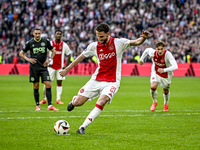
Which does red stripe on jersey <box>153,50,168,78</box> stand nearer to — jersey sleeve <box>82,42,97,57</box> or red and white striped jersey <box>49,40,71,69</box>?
jersey sleeve <box>82,42,97,57</box>

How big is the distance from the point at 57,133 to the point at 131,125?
1.86 meters

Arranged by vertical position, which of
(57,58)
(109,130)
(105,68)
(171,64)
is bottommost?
(109,130)

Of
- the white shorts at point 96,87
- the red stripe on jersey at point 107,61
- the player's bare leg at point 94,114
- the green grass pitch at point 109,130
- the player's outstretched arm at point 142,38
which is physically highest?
the player's outstretched arm at point 142,38

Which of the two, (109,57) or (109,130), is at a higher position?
(109,57)

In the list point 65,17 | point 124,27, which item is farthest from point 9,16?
point 124,27

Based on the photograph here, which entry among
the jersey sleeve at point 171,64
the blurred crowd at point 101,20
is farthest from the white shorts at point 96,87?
the blurred crowd at point 101,20

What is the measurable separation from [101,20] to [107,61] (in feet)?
86.7

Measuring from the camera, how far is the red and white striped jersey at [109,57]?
6797 mm

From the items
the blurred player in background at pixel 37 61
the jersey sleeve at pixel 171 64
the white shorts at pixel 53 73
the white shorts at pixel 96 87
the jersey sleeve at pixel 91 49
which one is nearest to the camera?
the white shorts at pixel 96 87

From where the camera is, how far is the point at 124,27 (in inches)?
1248

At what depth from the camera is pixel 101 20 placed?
3278cm

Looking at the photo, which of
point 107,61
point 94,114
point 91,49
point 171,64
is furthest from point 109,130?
point 171,64

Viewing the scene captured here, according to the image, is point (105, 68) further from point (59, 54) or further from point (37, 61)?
point (59, 54)

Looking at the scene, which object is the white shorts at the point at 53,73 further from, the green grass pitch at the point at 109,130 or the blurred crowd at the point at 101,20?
the blurred crowd at the point at 101,20
